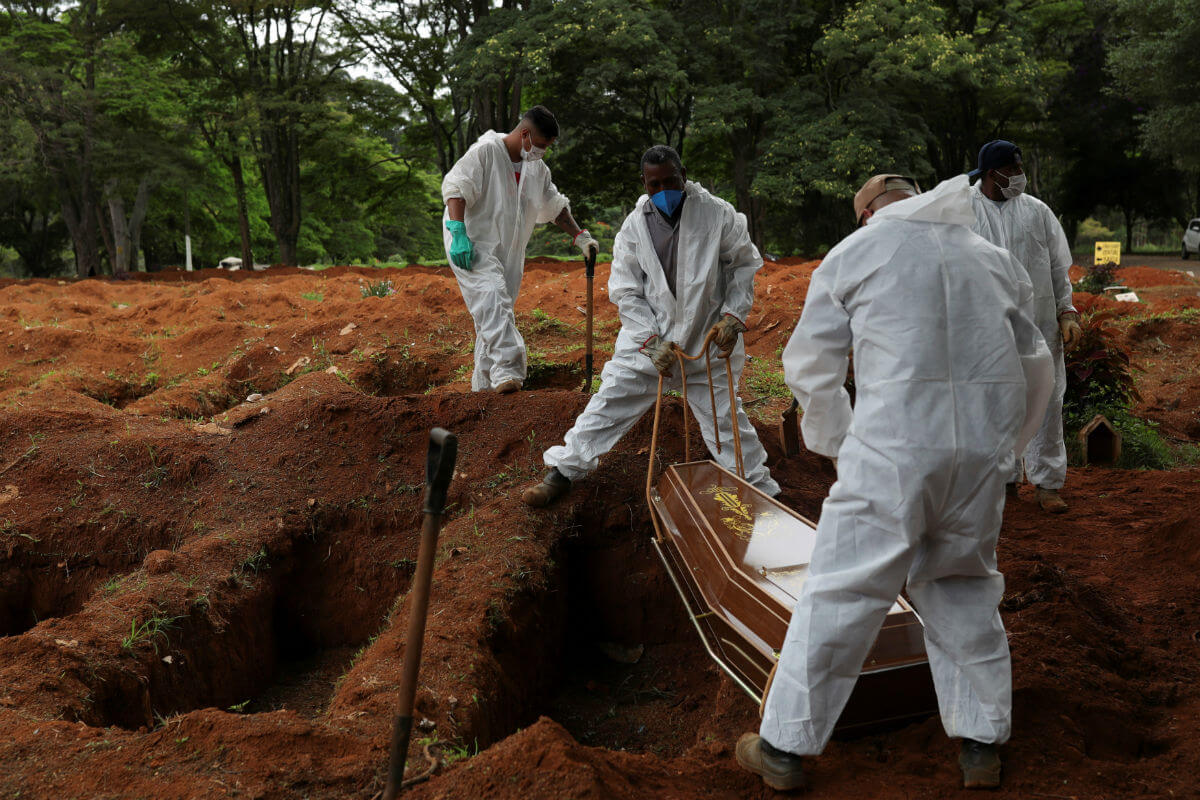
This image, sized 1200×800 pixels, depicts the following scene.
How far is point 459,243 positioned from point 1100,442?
4857 mm

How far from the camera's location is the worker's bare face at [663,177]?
172 inches

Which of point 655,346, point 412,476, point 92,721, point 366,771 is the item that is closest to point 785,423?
point 655,346

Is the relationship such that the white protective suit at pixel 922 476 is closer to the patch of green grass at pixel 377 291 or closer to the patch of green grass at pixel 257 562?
the patch of green grass at pixel 257 562

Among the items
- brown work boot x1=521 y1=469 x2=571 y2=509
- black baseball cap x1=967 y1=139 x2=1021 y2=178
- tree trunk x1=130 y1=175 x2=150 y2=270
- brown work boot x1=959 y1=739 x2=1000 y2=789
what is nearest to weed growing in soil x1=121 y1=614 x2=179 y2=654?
brown work boot x1=521 y1=469 x2=571 y2=509

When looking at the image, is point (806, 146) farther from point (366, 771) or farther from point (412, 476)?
point (366, 771)

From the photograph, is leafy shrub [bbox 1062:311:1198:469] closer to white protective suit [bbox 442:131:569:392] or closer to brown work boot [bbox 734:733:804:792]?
white protective suit [bbox 442:131:569:392]

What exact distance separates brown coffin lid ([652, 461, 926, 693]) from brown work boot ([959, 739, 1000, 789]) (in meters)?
0.34

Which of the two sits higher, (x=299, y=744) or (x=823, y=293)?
(x=823, y=293)

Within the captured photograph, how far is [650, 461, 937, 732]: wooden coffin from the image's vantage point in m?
2.90

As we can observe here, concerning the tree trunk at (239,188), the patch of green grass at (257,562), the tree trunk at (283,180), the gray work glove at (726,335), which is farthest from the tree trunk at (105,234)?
the gray work glove at (726,335)

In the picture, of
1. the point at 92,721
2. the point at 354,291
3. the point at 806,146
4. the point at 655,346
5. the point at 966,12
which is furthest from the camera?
the point at 966,12

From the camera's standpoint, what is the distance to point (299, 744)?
9.29 ft

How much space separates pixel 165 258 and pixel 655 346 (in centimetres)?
3747

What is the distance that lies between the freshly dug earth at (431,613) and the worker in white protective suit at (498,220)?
16.9 inches
